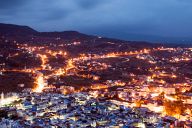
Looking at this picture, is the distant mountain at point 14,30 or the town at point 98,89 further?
the distant mountain at point 14,30

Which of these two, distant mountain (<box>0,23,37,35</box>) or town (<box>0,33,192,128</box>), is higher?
distant mountain (<box>0,23,37,35</box>)

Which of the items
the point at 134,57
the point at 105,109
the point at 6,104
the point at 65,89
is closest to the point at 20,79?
the point at 65,89

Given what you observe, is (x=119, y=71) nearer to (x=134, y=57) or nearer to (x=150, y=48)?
(x=134, y=57)

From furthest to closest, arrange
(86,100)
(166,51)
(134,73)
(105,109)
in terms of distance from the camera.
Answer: (166,51)
(134,73)
(86,100)
(105,109)

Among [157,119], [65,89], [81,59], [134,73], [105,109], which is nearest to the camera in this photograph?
[157,119]

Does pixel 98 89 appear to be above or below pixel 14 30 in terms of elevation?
below

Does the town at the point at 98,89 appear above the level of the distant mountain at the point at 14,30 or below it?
below

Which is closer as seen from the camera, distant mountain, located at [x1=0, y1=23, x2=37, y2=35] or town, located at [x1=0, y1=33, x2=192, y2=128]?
town, located at [x1=0, y1=33, x2=192, y2=128]

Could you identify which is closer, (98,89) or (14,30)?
(98,89)

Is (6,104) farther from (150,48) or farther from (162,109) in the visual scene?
(150,48)

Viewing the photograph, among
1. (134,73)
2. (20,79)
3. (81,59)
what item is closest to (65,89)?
(20,79)

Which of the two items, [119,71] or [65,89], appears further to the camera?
[119,71]
